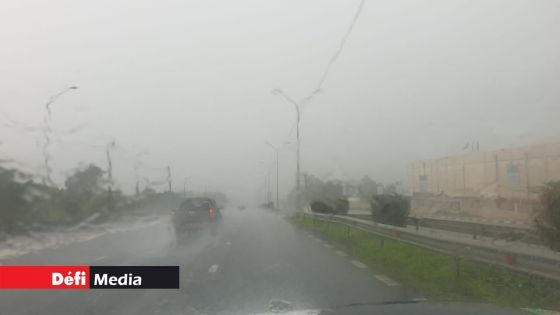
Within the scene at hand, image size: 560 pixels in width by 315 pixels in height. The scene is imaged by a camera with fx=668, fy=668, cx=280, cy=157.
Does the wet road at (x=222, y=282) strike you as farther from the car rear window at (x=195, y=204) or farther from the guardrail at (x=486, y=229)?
the car rear window at (x=195, y=204)

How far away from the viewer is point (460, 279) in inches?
468

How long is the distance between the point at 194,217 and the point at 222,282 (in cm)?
1796

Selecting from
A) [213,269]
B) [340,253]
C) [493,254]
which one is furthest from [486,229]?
[493,254]

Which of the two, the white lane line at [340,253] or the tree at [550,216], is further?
the white lane line at [340,253]

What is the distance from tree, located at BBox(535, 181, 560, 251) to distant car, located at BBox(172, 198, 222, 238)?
1737 cm

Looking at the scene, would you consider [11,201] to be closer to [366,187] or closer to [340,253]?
[340,253]

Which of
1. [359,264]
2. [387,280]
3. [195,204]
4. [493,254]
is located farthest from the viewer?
[195,204]

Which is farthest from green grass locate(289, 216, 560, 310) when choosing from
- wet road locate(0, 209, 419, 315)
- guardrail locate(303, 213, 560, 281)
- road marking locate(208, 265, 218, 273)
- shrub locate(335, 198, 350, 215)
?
shrub locate(335, 198, 350, 215)

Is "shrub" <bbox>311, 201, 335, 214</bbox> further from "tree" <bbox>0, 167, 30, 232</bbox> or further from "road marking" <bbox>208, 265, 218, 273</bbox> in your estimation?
"road marking" <bbox>208, 265, 218, 273</bbox>

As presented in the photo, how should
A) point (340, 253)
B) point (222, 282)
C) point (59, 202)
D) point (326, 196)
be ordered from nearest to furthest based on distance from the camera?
point (222, 282) < point (340, 253) < point (59, 202) < point (326, 196)

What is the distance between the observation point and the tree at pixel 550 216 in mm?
13820

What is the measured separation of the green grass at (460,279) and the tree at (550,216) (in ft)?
6.39

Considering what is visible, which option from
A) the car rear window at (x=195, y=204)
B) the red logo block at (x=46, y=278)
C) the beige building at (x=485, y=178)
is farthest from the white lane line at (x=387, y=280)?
the car rear window at (x=195, y=204)

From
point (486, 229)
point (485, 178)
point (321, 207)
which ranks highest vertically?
point (485, 178)
